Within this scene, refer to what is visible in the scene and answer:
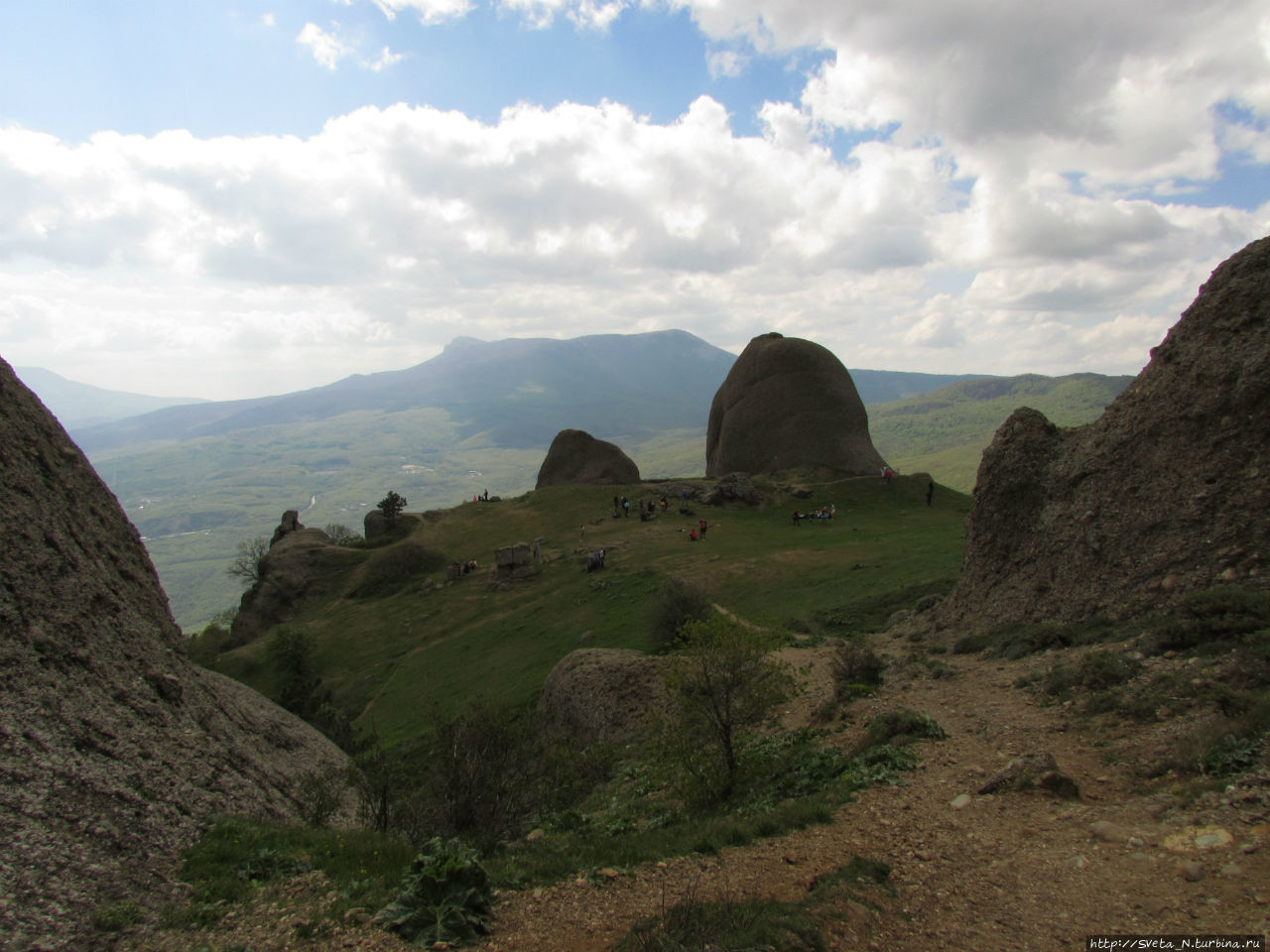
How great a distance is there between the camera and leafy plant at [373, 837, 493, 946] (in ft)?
23.3

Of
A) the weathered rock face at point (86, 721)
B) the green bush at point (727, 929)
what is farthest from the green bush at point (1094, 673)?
the weathered rock face at point (86, 721)

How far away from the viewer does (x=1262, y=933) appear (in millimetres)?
5379

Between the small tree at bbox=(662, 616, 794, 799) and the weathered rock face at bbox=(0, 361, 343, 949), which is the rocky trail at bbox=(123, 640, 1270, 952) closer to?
the weathered rock face at bbox=(0, 361, 343, 949)

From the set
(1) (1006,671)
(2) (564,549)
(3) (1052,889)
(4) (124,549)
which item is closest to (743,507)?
(2) (564,549)

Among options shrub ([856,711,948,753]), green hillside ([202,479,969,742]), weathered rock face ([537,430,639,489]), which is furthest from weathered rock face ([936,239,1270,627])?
weathered rock face ([537,430,639,489])

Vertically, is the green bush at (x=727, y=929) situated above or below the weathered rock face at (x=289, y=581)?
above

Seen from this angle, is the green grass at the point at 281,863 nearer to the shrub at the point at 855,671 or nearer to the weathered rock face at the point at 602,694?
the shrub at the point at 855,671

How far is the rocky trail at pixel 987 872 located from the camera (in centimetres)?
614

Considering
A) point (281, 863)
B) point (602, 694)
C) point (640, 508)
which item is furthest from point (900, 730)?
point (640, 508)

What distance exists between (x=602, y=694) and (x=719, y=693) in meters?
10.3

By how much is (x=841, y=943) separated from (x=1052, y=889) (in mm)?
2365

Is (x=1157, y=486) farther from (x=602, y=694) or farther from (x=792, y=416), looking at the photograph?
(x=792, y=416)

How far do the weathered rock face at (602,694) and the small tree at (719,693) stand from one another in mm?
7994

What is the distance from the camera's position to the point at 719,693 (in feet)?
39.7
